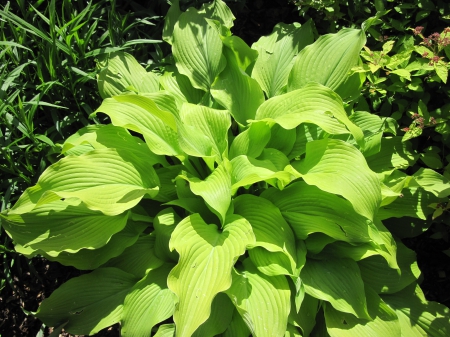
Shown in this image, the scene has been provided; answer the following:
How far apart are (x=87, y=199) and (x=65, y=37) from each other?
0.81m

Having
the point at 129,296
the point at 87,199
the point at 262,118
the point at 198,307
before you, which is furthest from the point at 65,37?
the point at 198,307

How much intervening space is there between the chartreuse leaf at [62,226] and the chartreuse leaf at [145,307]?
0.24 meters

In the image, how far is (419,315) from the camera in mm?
1756

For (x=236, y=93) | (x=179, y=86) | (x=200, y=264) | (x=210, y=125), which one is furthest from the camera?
(x=179, y=86)

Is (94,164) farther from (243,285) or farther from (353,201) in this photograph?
(353,201)

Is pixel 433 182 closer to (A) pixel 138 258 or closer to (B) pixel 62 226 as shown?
(A) pixel 138 258

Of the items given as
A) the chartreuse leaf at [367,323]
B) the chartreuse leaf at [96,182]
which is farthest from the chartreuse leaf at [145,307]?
the chartreuse leaf at [367,323]

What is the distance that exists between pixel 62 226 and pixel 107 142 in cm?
37

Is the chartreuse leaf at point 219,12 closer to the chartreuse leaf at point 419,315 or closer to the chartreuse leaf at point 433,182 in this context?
the chartreuse leaf at point 433,182

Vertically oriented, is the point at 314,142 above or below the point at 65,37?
below

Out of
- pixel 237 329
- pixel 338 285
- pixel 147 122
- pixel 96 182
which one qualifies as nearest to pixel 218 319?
pixel 237 329

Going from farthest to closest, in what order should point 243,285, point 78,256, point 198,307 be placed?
point 78,256, point 243,285, point 198,307

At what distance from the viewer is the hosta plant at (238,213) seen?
153cm

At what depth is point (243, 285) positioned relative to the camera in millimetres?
1595
